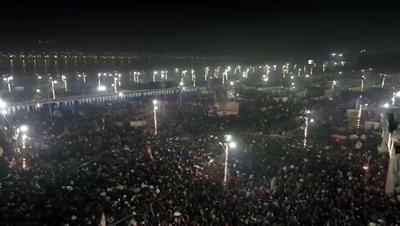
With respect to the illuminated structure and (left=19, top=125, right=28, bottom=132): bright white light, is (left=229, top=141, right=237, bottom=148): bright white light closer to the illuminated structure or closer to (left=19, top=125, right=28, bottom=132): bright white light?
the illuminated structure

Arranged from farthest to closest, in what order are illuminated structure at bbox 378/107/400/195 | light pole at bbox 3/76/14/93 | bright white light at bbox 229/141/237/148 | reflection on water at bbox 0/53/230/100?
reflection on water at bbox 0/53/230/100 → light pole at bbox 3/76/14/93 → bright white light at bbox 229/141/237/148 → illuminated structure at bbox 378/107/400/195

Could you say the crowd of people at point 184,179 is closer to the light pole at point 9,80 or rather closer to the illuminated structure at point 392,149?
the illuminated structure at point 392,149

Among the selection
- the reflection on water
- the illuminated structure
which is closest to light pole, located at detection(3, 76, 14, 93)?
the reflection on water

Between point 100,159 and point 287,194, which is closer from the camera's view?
point 287,194

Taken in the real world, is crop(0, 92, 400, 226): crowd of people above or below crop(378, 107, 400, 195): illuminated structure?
below

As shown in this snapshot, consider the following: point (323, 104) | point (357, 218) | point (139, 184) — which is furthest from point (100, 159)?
point (323, 104)

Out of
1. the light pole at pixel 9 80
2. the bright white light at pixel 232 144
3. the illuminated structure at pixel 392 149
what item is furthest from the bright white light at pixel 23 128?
the light pole at pixel 9 80

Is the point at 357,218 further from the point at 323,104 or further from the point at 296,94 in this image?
the point at 296,94

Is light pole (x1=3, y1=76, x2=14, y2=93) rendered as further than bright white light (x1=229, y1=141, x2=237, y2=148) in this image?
Yes
